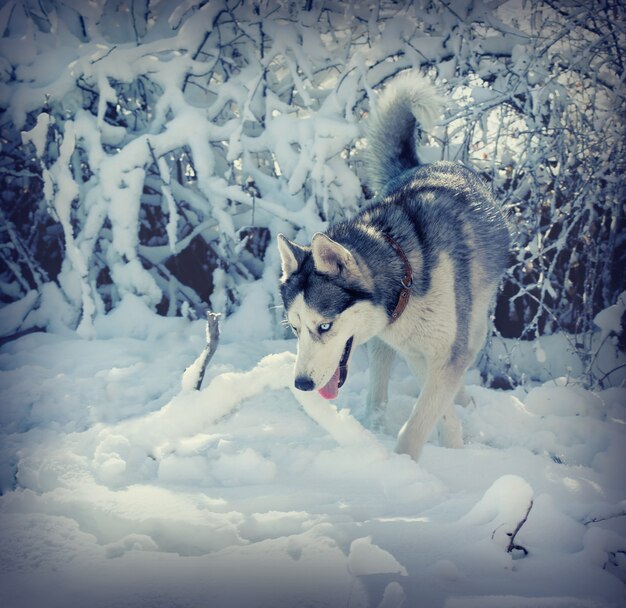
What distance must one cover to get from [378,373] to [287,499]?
1.30 meters

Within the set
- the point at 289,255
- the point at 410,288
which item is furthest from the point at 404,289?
the point at 289,255

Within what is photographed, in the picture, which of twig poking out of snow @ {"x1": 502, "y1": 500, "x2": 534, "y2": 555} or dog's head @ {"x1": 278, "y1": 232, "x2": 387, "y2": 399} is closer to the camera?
twig poking out of snow @ {"x1": 502, "y1": 500, "x2": 534, "y2": 555}

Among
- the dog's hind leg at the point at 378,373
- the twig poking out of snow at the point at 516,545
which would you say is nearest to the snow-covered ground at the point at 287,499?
the twig poking out of snow at the point at 516,545

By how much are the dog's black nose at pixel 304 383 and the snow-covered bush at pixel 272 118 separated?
66.0 inches

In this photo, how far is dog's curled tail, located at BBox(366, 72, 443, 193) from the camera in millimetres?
3053

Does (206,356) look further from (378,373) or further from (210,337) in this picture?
(378,373)

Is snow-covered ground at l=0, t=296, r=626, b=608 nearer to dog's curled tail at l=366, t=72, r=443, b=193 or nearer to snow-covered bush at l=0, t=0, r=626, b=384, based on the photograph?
snow-covered bush at l=0, t=0, r=626, b=384

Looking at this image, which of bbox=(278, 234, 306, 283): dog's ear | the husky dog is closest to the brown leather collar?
the husky dog

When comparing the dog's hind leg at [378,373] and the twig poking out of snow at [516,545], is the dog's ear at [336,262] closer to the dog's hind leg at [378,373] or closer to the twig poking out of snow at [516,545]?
the dog's hind leg at [378,373]

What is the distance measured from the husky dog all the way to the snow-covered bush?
2.46ft

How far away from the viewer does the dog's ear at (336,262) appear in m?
2.29

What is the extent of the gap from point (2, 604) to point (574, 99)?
12.4 ft

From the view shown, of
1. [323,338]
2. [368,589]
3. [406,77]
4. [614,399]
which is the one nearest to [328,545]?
[368,589]

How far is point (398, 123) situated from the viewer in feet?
10.9
